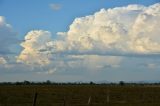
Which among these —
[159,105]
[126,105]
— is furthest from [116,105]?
[159,105]

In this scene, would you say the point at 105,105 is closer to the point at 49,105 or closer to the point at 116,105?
the point at 116,105

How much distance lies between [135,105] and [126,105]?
88 centimetres

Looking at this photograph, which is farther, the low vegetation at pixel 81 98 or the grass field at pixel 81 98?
the grass field at pixel 81 98

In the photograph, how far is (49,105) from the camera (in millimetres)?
38875

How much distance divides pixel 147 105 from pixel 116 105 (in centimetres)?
280

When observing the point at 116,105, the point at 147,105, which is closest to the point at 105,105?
the point at 116,105

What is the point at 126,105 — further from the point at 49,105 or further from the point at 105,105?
the point at 49,105

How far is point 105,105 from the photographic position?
134ft

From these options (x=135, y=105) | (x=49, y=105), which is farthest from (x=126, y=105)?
(x=49, y=105)

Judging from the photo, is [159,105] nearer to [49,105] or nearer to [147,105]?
[147,105]

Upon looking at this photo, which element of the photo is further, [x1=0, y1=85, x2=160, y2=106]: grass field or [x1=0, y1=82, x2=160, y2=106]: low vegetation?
[x1=0, y1=85, x2=160, y2=106]: grass field

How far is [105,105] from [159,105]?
4832 mm

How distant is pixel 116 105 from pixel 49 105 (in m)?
6.18

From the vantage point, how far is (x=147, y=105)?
1597 inches
